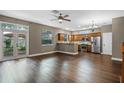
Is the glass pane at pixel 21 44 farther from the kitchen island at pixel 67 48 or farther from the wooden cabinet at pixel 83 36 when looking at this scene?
the wooden cabinet at pixel 83 36

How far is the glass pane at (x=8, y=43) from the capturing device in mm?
6299

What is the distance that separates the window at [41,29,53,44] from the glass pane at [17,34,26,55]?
6.52ft

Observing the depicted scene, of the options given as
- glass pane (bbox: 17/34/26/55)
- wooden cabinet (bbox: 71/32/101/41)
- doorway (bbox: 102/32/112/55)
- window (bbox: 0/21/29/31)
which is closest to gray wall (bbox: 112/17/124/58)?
doorway (bbox: 102/32/112/55)

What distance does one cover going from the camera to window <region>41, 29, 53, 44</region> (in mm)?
9085

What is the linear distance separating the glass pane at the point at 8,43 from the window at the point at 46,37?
9.63 feet

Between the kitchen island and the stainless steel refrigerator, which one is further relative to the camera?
the stainless steel refrigerator

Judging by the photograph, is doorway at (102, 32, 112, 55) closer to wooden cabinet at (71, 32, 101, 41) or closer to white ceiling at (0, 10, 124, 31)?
wooden cabinet at (71, 32, 101, 41)

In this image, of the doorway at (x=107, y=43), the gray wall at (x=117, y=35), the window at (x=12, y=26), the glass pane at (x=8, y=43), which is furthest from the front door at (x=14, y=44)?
the doorway at (x=107, y=43)

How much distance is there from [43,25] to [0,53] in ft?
14.2
